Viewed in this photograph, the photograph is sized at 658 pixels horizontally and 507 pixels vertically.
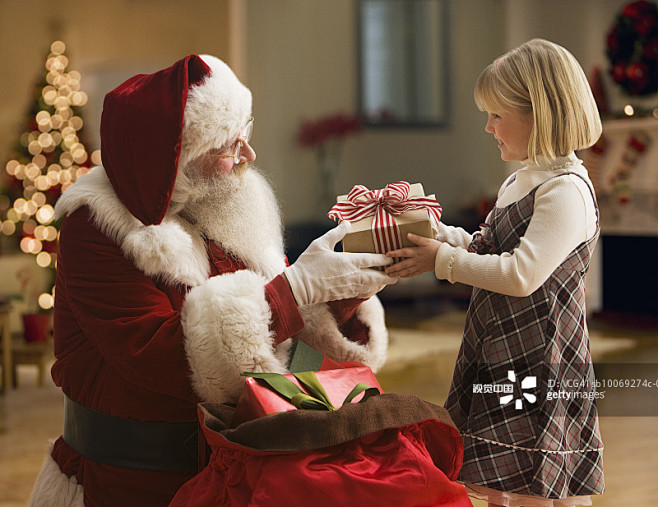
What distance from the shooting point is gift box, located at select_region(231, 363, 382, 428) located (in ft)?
4.51

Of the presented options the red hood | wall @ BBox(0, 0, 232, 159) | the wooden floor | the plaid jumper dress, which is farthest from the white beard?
wall @ BBox(0, 0, 232, 159)

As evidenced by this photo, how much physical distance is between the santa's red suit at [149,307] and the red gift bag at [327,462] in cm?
18

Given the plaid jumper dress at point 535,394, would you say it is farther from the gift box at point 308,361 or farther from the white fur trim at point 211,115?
the white fur trim at point 211,115

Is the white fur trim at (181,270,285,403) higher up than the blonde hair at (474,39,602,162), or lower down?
lower down

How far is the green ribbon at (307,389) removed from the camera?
138 cm

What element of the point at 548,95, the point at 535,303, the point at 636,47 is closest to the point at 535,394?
the point at 535,303

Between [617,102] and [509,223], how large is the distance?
5.73m

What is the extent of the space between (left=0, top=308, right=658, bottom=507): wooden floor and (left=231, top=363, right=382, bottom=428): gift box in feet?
5.95

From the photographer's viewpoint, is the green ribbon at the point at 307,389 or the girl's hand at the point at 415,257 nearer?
the green ribbon at the point at 307,389

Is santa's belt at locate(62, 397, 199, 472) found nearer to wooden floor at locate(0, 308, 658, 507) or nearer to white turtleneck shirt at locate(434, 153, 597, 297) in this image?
white turtleneck shirt at locate(434, 153, 597, 297)

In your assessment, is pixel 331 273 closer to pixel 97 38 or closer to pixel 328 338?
pixel 328 338

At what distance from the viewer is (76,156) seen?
6.55 m

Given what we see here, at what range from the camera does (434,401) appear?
13.9ft

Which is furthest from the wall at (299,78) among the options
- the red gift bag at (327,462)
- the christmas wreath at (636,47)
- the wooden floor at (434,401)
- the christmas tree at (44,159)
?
the red gift bag at (327,462)
